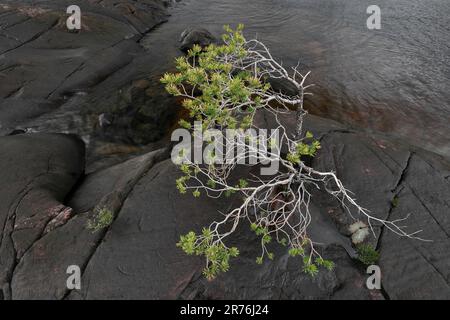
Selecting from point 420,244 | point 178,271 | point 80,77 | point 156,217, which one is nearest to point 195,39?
point 80,77

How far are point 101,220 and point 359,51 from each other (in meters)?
14.8

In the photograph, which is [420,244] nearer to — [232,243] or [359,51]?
[232,243]

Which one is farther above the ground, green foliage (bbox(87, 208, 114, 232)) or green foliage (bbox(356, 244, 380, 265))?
green foliage (bbox(87, 208, 114, 232))

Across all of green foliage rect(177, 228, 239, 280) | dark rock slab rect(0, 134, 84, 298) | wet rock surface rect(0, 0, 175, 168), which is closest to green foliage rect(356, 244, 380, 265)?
green foliage rect(177, 228, 239, 280)

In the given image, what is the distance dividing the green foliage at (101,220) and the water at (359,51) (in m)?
8.57

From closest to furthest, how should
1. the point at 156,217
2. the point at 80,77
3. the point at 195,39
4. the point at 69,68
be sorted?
the point at 156,217 < the point at 80,77 < the point at 69,68 < the point at 195,39

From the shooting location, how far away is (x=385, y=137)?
953cm

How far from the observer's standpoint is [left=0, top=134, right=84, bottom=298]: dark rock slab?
705 centimetres

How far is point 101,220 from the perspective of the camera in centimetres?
709

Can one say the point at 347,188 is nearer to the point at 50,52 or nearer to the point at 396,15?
the point at 50,52

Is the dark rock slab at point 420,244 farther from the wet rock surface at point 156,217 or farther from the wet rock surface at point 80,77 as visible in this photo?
the wet rock surface at point 80,77

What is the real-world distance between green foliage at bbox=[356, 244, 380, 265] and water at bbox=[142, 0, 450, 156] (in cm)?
636

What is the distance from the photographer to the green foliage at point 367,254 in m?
6.68

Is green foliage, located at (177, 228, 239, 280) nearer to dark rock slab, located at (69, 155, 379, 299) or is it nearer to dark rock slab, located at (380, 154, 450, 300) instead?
dark rock slab, located at (69, 155, 379, 299)
